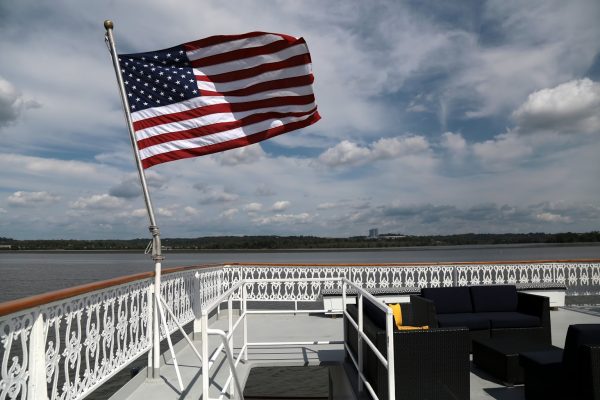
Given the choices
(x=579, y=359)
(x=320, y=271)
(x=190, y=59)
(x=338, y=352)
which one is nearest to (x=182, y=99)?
(x=190, y=59)

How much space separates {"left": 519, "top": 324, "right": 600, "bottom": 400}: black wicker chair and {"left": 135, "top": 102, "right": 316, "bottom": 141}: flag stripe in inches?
129

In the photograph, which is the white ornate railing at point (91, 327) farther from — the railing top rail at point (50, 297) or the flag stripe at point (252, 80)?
the flag stripe at point (252, 80)

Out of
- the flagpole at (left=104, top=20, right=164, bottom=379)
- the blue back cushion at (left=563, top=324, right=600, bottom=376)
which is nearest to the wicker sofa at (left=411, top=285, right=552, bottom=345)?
the blue back cushion at (left=563, top=324, right=600, bottom=376)

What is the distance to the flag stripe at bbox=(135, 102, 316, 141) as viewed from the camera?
14.7 ft

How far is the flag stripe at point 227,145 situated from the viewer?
448 centimetres

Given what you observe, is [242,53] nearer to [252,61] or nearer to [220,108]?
[252,61]

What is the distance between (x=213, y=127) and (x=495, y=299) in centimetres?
434

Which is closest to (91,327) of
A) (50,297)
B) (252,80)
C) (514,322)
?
(50,297)

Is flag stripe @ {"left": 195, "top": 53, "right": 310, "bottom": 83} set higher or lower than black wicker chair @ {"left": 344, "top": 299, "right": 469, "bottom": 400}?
higher

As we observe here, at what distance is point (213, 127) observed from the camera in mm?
4715

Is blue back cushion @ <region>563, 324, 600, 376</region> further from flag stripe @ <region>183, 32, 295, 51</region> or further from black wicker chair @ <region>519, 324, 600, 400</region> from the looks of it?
flag stripe @ <region>183, 32, 295, 51</region>

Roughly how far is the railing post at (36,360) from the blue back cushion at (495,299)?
5170mm

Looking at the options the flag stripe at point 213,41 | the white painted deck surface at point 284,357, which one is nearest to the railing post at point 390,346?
the white painted deck surface at point 284,357

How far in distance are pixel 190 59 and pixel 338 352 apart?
12.6 ft
